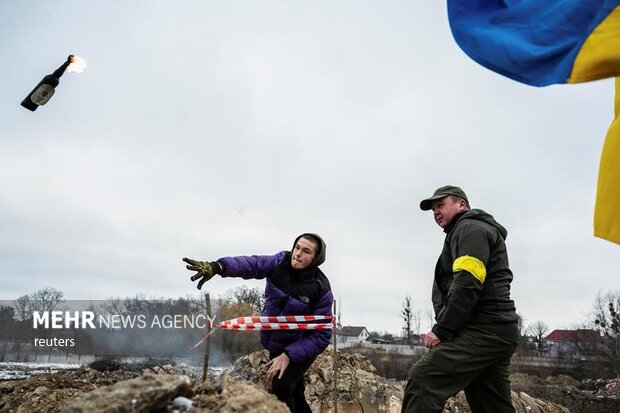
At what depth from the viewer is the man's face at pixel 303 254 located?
4.45 metres

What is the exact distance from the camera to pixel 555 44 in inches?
117

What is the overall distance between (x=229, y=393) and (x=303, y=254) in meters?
2.49

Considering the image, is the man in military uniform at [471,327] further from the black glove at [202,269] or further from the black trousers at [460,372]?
the black glove at [202,269]

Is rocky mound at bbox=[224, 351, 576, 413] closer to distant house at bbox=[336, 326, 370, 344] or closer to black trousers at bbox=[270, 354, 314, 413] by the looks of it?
black trousers at bbox=[270, 354, 314, 413]

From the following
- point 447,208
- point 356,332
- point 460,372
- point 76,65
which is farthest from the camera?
point 356,332

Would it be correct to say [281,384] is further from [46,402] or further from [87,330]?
[87,330]

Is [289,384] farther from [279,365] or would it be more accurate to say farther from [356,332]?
[356,332]

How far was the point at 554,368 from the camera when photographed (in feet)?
123

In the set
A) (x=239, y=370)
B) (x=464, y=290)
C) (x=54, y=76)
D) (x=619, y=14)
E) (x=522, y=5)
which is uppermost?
(x=54, y=76)

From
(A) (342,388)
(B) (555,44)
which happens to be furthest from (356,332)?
(B) (555,44)

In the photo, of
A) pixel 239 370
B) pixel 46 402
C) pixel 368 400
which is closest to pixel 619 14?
pixel 368 400

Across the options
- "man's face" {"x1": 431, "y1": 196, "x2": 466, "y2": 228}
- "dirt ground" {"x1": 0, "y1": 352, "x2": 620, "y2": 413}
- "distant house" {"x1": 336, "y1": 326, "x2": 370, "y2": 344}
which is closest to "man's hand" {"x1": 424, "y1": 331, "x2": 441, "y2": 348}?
"man's face" {"x1": 431, "y1": 196, "x2": 466, "y2": 228}

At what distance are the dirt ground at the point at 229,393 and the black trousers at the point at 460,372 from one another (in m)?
1.14

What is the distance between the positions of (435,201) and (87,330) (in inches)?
1324
